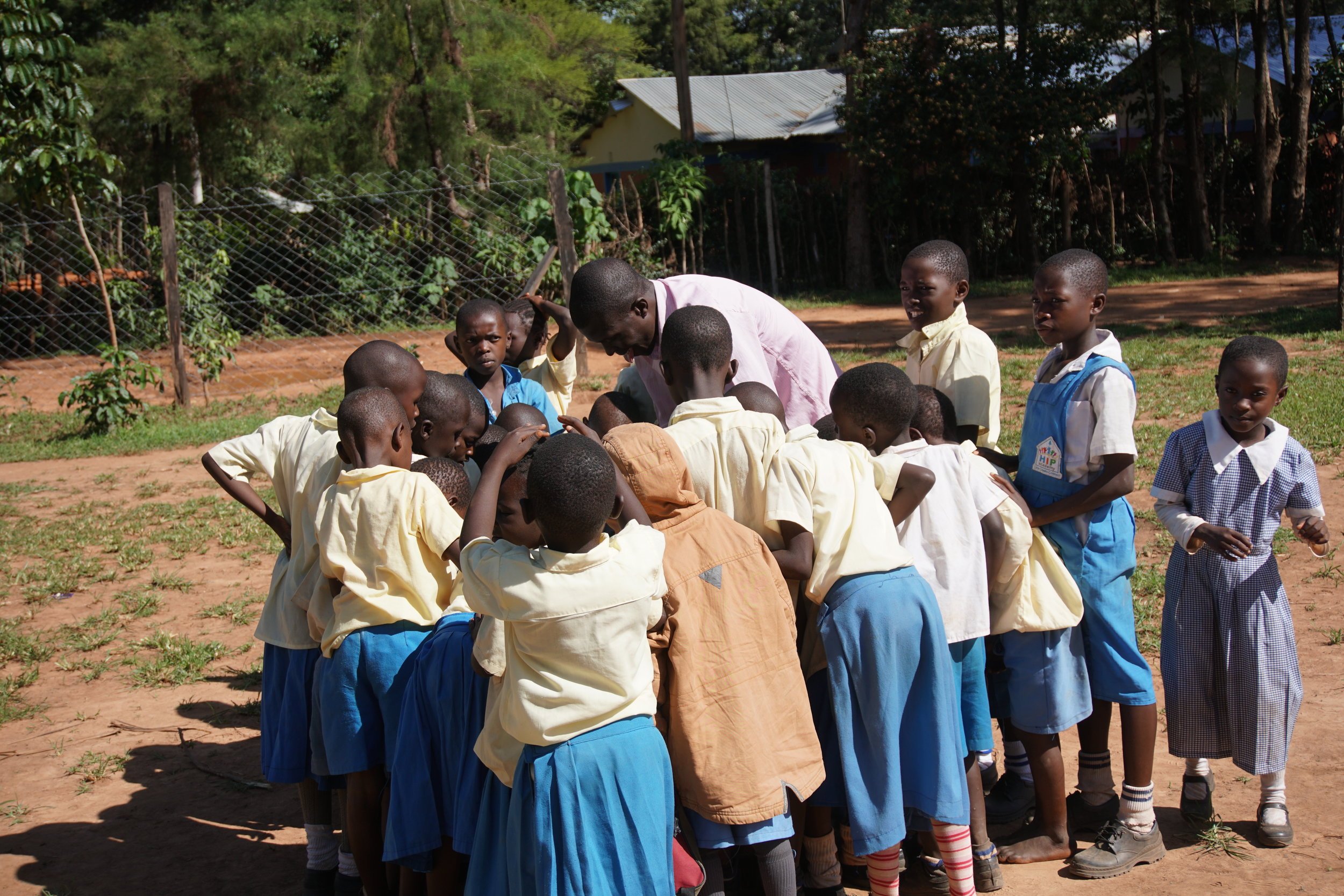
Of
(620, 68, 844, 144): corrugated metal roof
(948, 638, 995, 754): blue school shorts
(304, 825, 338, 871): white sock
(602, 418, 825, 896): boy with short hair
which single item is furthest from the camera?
(620, 68, 844, 144): corrugated metal roof

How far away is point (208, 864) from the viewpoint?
321 cm

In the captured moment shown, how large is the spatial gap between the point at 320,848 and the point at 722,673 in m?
1.41

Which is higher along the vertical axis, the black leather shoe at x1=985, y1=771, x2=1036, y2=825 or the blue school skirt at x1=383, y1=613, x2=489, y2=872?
the blue school skirt at x1=383, y1=613, x2=489, y2=872

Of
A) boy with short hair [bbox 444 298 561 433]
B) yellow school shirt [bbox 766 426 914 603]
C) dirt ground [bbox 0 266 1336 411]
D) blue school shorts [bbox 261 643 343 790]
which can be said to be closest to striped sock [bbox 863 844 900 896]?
yellow school shirt [bbox 766 426 914 603]

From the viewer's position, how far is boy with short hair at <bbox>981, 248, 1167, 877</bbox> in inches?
108

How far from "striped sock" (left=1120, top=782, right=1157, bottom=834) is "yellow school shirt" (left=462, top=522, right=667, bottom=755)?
1517mm

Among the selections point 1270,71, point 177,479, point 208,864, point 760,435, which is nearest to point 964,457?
point 760,435

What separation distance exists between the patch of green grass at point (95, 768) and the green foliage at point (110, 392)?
6317mm

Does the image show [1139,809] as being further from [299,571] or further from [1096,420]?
[299,571]

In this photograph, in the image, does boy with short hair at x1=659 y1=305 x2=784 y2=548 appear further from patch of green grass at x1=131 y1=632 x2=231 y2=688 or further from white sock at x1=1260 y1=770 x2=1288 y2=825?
patch of green grass at x1=131 y1=632 x2=231 y2=688

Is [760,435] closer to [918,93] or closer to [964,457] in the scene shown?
[964,457]

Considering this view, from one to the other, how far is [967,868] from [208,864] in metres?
2.23

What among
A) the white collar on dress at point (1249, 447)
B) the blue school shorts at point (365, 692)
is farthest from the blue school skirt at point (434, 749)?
the white collar on dress at point (1249, 447)

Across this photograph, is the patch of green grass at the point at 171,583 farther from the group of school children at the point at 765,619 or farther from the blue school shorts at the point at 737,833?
the blue school shorts at the point at 737,833
